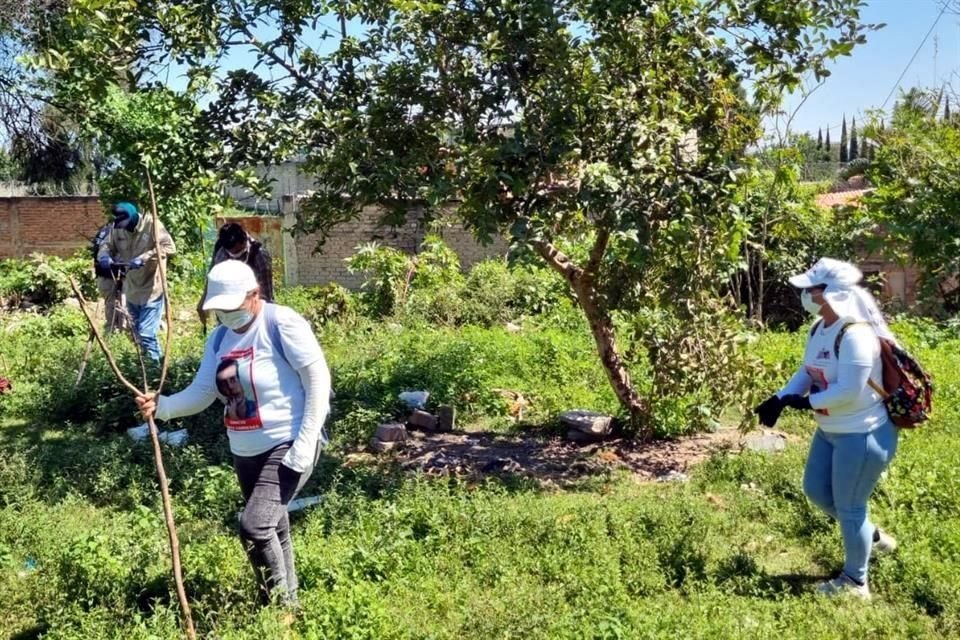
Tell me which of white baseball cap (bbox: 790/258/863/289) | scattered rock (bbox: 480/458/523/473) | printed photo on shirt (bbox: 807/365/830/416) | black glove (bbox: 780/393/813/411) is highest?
white baseball cap (bbox: 790/258/863/289)

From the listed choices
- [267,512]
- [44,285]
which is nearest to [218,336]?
[267,512]

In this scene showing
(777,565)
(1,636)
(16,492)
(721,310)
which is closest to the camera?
(1,636)

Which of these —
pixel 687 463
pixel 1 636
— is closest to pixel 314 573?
pixel 1 636

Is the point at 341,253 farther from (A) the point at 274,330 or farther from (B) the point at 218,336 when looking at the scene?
(A) the point at 274,330

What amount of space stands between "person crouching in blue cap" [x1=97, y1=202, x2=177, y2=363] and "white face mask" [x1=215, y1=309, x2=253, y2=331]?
4.40m

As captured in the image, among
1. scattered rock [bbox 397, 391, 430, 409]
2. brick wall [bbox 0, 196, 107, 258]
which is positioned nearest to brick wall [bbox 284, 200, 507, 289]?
brick wall [bbox 0, 196, 107, 258]

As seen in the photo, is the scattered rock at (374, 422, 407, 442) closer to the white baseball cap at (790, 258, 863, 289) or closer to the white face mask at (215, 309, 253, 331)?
the white face mask at (215, 309, 253, 331)

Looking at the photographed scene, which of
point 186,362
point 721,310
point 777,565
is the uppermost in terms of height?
point 721,310

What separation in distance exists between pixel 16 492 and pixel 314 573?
97.1 inches

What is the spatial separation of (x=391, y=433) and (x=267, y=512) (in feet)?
10.5

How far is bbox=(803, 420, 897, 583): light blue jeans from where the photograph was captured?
411 cm

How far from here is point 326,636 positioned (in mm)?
3639

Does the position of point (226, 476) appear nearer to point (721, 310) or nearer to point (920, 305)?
point (721, 310)

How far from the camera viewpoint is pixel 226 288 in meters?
3.66
